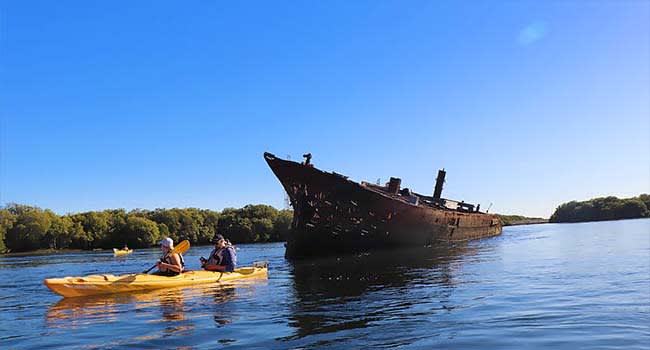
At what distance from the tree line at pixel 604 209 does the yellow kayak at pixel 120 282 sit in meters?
126

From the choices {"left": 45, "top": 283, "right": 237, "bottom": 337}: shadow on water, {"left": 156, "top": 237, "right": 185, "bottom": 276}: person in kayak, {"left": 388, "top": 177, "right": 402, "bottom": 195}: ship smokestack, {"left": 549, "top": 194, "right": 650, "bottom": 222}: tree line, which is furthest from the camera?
{"left": 549, "top": 194, "right": 650, "bottom": 222}: tree line

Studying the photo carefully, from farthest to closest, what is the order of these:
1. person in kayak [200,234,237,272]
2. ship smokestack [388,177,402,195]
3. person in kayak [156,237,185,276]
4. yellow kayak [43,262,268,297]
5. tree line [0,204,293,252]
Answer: tree line [0,204,293,252]
ship smokestack [388,177,402,195]
person in kayak [200,234,237,272]
person in kayak [156,237,185,276]
yellow kayak [43,262,268,297]

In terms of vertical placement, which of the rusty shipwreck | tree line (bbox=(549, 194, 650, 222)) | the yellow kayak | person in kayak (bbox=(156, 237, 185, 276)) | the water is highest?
tree line (bbox=(549, 194, 650, 222))

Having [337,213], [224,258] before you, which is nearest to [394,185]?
[337,213]

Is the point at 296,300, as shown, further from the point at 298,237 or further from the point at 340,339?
the point at 298,237

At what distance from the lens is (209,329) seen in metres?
9.75

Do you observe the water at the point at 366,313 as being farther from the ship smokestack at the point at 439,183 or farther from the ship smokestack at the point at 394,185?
the ship smokestack at the point at 439,183

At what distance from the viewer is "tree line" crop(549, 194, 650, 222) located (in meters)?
120

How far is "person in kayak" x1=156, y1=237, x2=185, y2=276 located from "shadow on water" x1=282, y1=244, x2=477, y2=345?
12.2 feet

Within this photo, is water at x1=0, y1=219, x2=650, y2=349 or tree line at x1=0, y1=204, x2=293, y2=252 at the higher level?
tree line at x1=0, y1=204, x2=293, y2=252

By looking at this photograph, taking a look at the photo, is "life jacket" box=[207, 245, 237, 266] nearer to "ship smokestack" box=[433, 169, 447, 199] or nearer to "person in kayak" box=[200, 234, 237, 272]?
"person in kayak" box=[200, 234, 237, 272]

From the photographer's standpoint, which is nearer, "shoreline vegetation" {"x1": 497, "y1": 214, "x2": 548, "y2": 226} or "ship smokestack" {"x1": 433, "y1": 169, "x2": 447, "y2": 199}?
"ship smokestack" {"x1": 433, "y1": 169, "x2": 447, "y2": 199}

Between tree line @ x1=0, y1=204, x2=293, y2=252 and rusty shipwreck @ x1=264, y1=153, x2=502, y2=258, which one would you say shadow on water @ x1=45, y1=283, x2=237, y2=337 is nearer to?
rusty shipwreck @ x1=264, y1=153, x2=502, y2=258

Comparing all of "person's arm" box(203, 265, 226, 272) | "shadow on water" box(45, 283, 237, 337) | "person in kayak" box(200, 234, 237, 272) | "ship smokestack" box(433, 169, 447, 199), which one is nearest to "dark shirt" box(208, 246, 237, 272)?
"person in kayak" box(200, 234, 237, 272)
